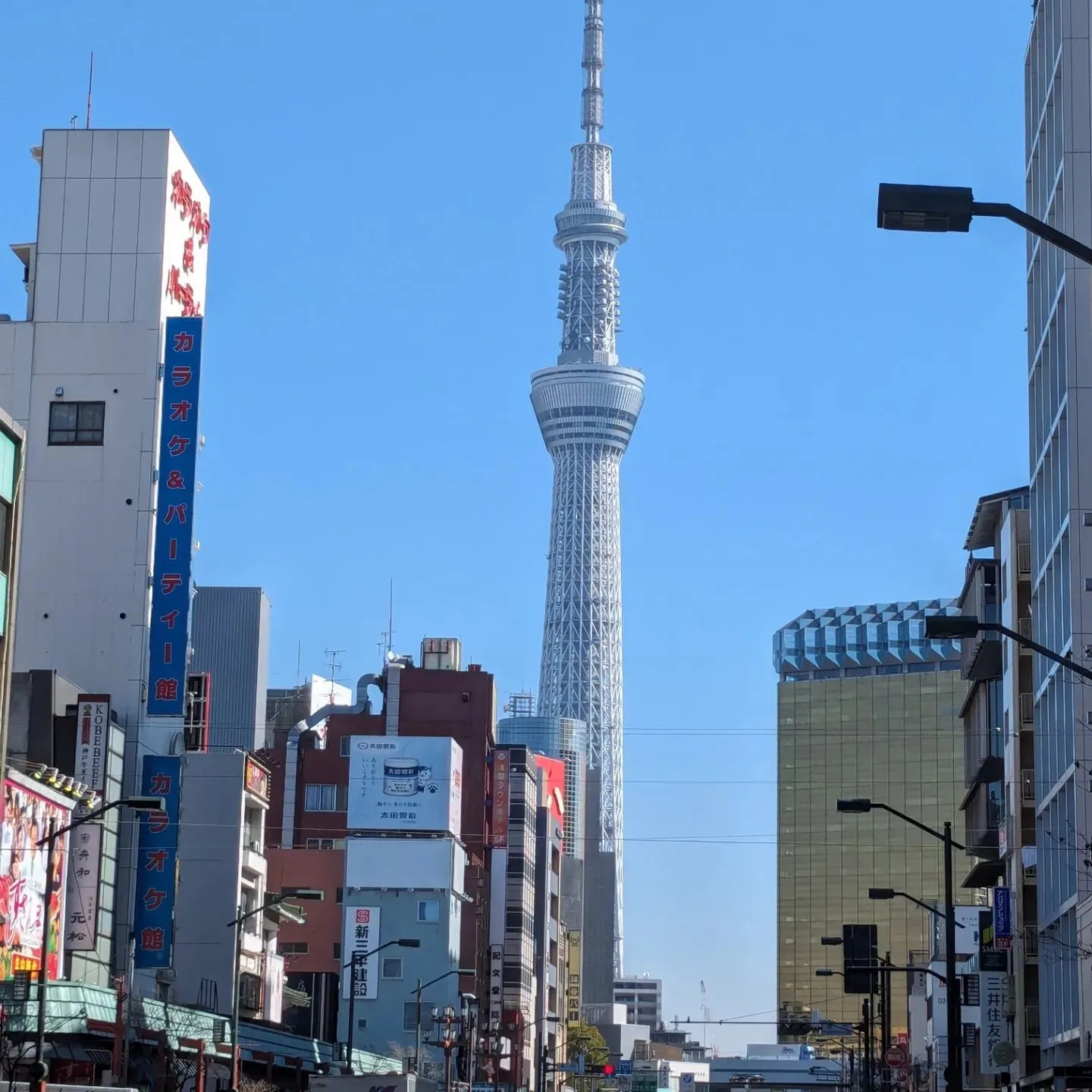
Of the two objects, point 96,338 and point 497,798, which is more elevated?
point 96,338

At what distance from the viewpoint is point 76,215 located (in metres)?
94.9

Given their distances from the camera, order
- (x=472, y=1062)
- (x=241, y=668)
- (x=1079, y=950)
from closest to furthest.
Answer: (x=1079, y=950) < (x=472, y=1062) < (x=241, y=668)

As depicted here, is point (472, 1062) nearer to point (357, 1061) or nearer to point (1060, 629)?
point (357, 1061)

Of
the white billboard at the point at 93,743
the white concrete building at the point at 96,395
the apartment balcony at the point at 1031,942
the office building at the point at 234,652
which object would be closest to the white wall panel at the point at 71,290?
the white concrete building at the point at 96,395

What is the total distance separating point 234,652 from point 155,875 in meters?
82.7

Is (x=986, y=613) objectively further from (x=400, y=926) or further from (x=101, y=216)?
(x=400, y=926)

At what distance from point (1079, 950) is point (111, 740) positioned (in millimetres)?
45473

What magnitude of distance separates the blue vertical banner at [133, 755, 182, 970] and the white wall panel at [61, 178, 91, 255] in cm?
2333

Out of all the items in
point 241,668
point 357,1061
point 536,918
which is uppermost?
point 241,668

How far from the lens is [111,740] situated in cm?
8650

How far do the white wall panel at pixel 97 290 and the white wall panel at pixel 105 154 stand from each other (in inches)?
148

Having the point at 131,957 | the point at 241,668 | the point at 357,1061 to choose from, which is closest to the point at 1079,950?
the point at 131,957

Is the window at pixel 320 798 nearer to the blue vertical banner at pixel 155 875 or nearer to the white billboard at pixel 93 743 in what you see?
the blue vertical banner at pixel 155 875

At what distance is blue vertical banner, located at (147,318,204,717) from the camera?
297 ft
